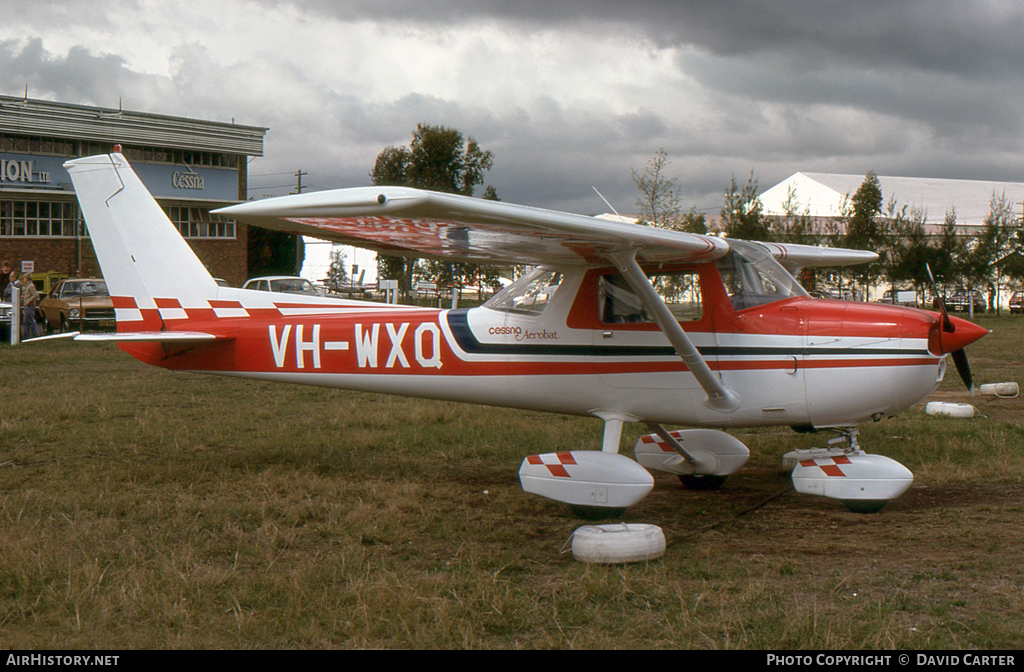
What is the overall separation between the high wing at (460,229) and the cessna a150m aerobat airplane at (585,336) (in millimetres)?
23

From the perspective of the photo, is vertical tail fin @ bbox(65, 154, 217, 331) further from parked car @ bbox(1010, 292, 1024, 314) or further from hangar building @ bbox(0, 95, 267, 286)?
parked car @ bbox(1010, 292, 1024, 314)

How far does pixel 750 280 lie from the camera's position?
6246mm

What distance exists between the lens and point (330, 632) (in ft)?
12.3

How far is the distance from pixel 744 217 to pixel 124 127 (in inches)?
1428

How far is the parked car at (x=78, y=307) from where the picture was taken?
2358cm

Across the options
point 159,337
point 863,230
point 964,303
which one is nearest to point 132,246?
point 159,337

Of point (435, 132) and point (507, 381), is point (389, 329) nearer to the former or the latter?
point (507, 381)

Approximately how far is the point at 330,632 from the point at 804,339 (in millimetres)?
3908

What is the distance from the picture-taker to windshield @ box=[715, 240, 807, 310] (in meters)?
6.19

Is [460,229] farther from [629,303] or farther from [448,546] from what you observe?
[448,546]

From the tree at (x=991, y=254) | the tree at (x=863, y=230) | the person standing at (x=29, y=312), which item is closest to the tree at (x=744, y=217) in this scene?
the tree at (x=863, y=230)

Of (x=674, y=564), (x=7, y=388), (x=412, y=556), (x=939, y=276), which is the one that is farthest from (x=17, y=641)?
(x=939, y=276)

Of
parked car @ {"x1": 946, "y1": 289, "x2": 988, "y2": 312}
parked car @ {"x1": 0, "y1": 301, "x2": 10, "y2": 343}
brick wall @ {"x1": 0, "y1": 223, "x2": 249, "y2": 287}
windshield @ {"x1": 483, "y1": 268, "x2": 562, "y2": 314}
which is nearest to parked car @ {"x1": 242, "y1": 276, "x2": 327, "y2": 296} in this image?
parked car @ {"x1": 0, "y1": 301, "x2": 10, "y2": 343}

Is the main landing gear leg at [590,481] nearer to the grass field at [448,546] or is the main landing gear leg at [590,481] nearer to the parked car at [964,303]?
the grass field at [448,546]
